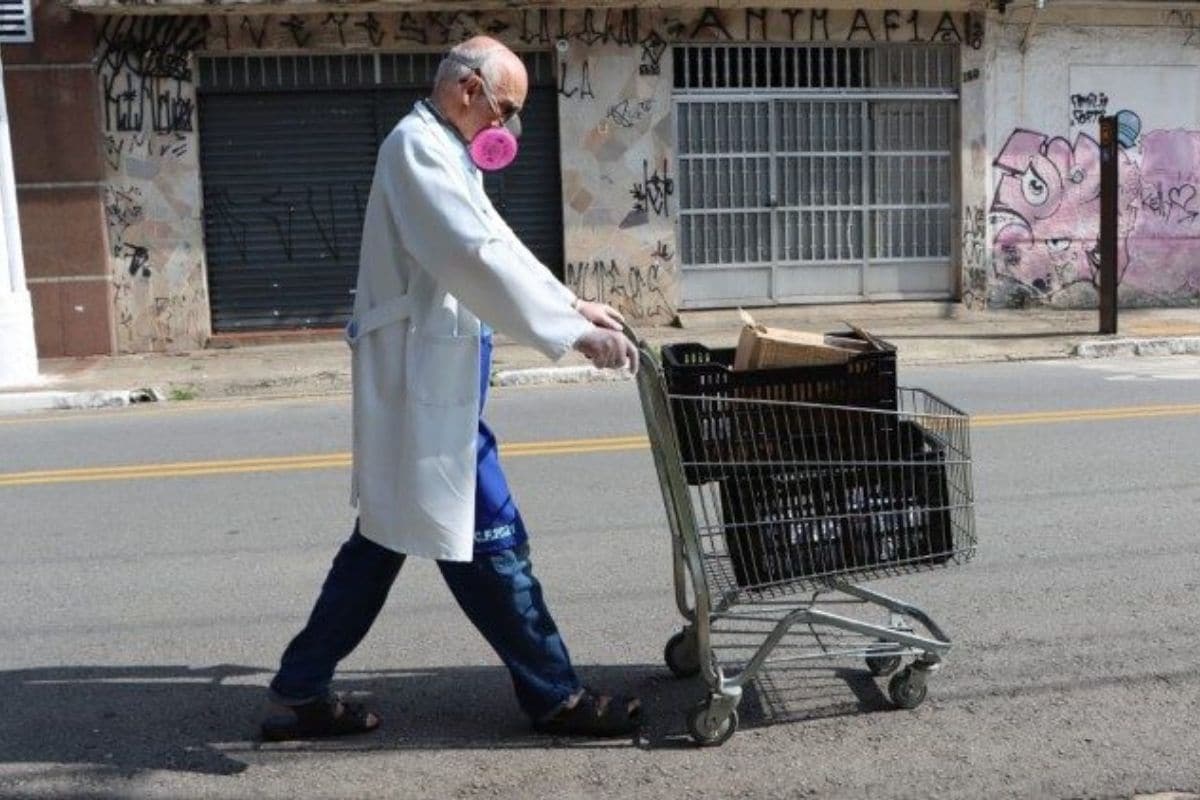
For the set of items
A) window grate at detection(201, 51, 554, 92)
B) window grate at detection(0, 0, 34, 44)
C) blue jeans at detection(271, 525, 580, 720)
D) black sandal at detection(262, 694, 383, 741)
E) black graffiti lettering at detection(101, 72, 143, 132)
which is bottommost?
black sandal at detection(262, 694, 383, 741)

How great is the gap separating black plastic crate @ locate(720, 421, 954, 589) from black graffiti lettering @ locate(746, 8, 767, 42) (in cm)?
1228

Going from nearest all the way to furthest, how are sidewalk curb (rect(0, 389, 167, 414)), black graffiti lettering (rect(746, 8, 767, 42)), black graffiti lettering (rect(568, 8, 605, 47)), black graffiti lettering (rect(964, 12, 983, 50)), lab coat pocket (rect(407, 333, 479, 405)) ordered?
lab coat pocket (rect(407, 333, 479, 405)) < sidewalk curb (rect(0, 389, 167, 414)) < black graffiti lettering (rect(568, 8, 605, 47)) < black graffiti lettering (rect(746, 8, 767, 42)) < black graffiti lettering (rect(964, 12, 983, 50))

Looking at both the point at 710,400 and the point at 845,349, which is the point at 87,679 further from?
the point at 845,349

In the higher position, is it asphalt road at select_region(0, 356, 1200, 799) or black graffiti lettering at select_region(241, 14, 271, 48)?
black graffiti lettering at select_region(241, 14, 271, 48)

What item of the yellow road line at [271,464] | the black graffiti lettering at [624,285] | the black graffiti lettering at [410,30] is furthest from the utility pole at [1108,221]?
the black graffiti lettering at [410,30]

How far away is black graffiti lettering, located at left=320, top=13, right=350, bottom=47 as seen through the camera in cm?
1448

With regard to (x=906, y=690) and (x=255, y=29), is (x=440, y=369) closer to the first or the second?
(x=906, y=690)

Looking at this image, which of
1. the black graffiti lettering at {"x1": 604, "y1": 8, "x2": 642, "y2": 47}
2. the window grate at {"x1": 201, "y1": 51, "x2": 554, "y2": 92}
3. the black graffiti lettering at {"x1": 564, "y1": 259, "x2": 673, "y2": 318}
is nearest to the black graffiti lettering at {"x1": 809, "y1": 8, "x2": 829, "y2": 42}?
the black graffiti lettering at {"x1": 604, "y1": 8, "x2": 642, "y2": 47}

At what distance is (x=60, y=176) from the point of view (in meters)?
14.3

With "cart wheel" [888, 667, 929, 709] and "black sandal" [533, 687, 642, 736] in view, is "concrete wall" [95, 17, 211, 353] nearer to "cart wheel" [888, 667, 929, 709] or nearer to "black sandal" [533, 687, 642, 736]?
"black sandal" [533, 687, 642, 736]

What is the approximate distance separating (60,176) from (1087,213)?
1198 centimetres

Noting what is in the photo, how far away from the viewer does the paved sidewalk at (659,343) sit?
12.4 meters

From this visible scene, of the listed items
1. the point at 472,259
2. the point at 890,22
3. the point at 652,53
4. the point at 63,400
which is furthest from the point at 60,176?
the point at 472,259

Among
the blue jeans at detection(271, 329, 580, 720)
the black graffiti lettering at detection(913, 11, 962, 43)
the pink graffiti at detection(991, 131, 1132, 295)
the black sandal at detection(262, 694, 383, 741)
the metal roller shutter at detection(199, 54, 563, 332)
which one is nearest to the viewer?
the blue jeans at detection(271, 329, 580, 720)
